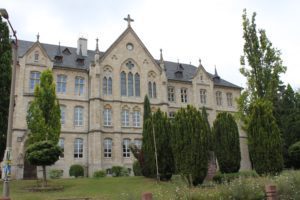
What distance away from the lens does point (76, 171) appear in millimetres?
37156

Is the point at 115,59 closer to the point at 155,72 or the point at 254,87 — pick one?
the point at 155,72

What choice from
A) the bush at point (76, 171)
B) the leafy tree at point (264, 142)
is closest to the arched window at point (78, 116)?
the bush at point (76, 171)

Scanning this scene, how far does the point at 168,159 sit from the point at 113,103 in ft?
51.6

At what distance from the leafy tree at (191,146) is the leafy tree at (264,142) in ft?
12.8

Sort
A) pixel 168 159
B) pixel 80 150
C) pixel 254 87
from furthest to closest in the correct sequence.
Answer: pixel 80 150
pixel 254 87
pixel 168 159

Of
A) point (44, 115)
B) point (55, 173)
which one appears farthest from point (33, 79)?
point (44, 115)

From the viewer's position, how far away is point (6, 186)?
12.4 meters

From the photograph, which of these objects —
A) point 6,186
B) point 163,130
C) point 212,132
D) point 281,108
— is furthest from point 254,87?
point 6,186

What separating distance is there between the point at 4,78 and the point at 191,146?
16313 millimetres

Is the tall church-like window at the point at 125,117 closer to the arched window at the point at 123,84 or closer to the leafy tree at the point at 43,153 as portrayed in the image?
the arched window at the point at 123,84

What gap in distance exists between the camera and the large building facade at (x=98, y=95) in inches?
1506

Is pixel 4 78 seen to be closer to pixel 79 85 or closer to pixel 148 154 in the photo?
pixel 148 154

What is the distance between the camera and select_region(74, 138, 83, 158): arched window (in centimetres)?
3916

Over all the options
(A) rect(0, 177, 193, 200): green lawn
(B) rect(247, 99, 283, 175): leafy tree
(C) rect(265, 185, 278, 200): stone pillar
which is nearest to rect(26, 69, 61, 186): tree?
(A) rect(0, 177, 193, 200): green lawn
